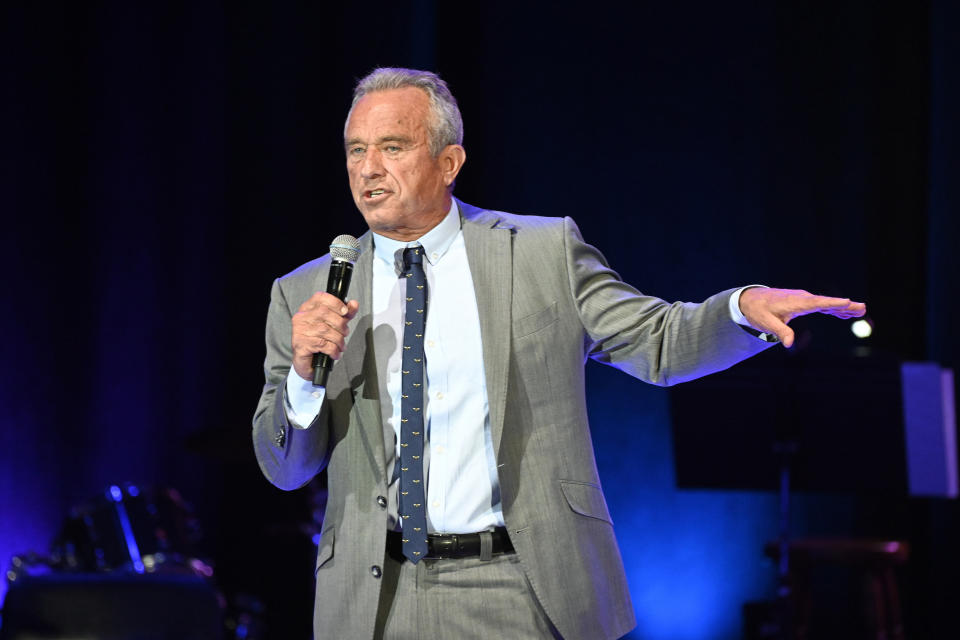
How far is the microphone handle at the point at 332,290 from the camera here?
5.85 ft

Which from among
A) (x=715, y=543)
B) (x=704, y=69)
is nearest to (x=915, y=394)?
(x=715, y=543)

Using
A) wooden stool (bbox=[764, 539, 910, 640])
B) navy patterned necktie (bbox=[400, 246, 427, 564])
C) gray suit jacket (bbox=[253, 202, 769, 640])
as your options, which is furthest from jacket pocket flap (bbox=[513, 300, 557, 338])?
wooden stool (bbox=[764, 539, 910, 640])

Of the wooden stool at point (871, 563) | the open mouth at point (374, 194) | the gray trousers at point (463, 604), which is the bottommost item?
the wooden stool at point (871, 563)

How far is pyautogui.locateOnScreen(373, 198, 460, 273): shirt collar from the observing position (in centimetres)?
210

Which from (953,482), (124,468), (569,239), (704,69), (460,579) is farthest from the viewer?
(704,69)

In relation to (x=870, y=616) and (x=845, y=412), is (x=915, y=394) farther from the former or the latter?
(x=870, y=616)

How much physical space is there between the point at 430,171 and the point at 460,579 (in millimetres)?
810

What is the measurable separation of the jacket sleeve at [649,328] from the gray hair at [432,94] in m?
0.31

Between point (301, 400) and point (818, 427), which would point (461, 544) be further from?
point (818, 427)

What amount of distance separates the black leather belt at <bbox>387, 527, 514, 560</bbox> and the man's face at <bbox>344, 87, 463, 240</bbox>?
2.07ft

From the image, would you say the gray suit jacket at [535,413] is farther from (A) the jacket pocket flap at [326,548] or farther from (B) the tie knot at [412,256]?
(B) the tie knot at [412,256]

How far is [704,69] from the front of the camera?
5172mm

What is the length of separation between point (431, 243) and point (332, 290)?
12.4 inches

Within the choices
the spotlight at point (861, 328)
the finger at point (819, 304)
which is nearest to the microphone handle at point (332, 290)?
the finger at point (819, 304)
